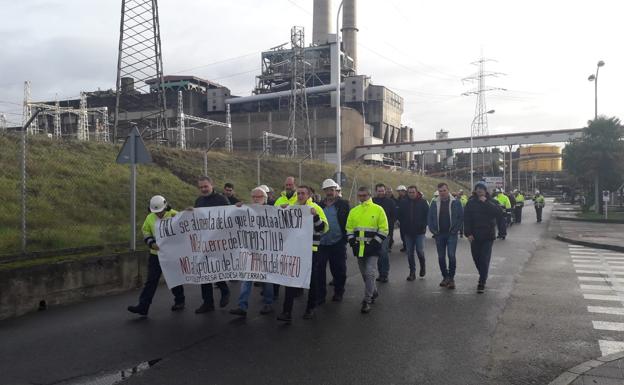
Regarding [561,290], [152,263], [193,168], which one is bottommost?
[561,290]

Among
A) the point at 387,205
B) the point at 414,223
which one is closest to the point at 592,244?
the point at 387,205

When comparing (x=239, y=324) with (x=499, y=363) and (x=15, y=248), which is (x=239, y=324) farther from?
(x=15, y=248)

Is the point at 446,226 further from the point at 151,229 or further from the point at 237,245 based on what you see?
the point at 151,229

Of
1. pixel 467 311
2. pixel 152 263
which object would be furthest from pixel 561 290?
pixel 152 263

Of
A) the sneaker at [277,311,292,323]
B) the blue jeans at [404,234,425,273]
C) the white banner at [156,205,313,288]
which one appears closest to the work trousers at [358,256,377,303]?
the white banner at [156,205,313,288]

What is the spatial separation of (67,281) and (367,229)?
4.79m

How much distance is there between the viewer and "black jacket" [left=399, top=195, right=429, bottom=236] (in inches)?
410

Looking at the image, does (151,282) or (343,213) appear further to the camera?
(343,213)

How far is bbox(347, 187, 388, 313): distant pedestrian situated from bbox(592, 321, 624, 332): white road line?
2932 mm

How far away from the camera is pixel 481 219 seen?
9.05m

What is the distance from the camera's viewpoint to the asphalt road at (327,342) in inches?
201

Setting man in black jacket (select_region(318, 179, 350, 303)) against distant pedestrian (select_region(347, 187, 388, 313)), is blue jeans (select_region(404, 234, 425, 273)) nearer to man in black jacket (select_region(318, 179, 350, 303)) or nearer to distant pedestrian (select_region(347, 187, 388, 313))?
man in black jacket (select_region(318, 179, 350, 303))

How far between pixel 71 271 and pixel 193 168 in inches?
588

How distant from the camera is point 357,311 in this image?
7.68m
